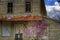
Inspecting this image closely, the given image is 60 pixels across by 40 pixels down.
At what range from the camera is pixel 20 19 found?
81.0ft

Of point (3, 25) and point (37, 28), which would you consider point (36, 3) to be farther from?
point (3, 25)

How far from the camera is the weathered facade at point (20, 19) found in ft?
81.7

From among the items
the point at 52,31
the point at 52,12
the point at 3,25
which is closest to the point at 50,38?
the point at 52,31

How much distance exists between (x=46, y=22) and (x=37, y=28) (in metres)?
1.31

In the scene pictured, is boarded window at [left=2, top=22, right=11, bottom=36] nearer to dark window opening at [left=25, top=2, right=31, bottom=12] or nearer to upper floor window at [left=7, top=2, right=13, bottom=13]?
upper floor window at [left=7, top=2, right=13, bottom=13]

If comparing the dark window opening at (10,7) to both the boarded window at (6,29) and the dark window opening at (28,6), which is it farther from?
the dark window opening at (28,6)

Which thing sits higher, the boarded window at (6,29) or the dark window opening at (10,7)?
the dark window opening at (10,7)

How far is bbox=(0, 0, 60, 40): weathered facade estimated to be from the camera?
24894 millimetres

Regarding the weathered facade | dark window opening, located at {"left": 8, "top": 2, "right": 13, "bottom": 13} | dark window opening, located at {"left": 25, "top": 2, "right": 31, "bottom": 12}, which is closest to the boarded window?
the weathered facade

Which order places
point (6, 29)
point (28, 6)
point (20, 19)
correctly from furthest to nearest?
1. point (28, 6)
2. point (6, 29)
3. point (20, 19)

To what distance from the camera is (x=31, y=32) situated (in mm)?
25312

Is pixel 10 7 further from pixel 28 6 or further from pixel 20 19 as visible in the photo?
pixel 20 19

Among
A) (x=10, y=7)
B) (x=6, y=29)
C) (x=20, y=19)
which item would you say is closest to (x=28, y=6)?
(x=10, y=7)

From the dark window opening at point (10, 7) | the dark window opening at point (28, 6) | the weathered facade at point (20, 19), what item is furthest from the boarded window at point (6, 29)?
the dark window opening at point (28, 6)
